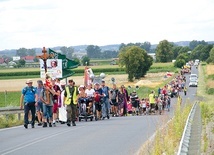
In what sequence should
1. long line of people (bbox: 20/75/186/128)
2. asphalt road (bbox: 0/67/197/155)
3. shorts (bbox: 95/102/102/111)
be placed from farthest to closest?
shorts (bbox: 95/102/102/111) < long line of people (bbox: 20/75/186/128) < asphalt road (bbox: 0/67/197/155)

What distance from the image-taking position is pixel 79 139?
1777 cm

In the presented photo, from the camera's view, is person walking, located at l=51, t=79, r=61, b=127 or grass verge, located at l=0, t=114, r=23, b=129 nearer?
person walking, located at l=51, t=79, r=61, b=127

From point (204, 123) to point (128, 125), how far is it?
8.63 feet

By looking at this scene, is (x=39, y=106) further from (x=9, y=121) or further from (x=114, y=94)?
(x=114, y=94)

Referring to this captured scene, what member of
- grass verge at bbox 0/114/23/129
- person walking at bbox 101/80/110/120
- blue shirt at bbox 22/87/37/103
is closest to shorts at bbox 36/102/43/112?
blue shirt at bbox 22/87/37/103

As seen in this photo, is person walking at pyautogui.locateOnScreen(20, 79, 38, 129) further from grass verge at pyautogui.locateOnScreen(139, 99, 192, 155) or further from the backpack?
the backpack

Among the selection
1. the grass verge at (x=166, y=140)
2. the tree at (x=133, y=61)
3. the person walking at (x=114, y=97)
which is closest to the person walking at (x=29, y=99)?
the grass verge at (x=166, y=140)

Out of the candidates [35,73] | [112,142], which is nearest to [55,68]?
[112,142]

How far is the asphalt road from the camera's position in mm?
15117

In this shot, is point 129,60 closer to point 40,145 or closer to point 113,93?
point 113,93

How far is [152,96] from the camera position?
131 ft

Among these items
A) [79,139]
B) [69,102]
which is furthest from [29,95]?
[79,139]

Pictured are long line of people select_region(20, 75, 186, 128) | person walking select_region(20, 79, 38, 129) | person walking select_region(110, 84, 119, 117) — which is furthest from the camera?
person walking select_region(110, 84, 119, 117)

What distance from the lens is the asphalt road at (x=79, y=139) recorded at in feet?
49.6
